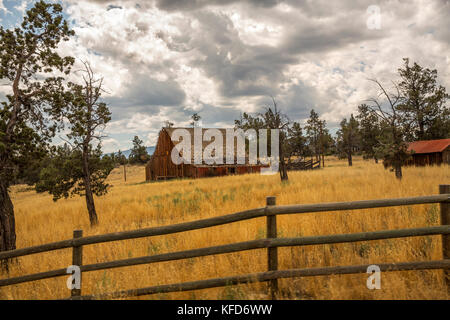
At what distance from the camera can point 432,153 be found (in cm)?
3044

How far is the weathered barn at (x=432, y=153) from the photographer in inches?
Result: 1164

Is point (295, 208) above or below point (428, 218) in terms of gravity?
above

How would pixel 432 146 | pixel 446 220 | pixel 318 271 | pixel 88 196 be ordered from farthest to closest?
pixel 432 146 → pixel 88 196 → pixel 446 220 → pixel 318 271

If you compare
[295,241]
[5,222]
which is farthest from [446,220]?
[5,222]

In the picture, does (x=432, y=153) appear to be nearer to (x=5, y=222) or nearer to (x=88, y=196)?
(x=88, y=196)

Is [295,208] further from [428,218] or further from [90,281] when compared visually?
[428,218]

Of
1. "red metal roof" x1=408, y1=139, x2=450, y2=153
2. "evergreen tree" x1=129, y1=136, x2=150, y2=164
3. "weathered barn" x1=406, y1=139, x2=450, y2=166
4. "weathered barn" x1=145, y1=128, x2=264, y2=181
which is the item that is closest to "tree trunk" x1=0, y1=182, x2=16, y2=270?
"weathered barn" x1=145, y1=128, x2=264, y2=181

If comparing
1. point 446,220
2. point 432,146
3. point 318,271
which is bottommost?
point 318,271

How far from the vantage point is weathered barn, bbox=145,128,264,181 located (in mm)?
36406

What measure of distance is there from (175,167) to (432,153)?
29987 mm

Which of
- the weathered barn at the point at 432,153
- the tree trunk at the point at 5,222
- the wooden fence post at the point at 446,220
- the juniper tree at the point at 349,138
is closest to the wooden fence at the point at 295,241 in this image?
the wooden fence post at the point at 446,220

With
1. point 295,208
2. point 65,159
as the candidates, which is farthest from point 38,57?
point 295,208
